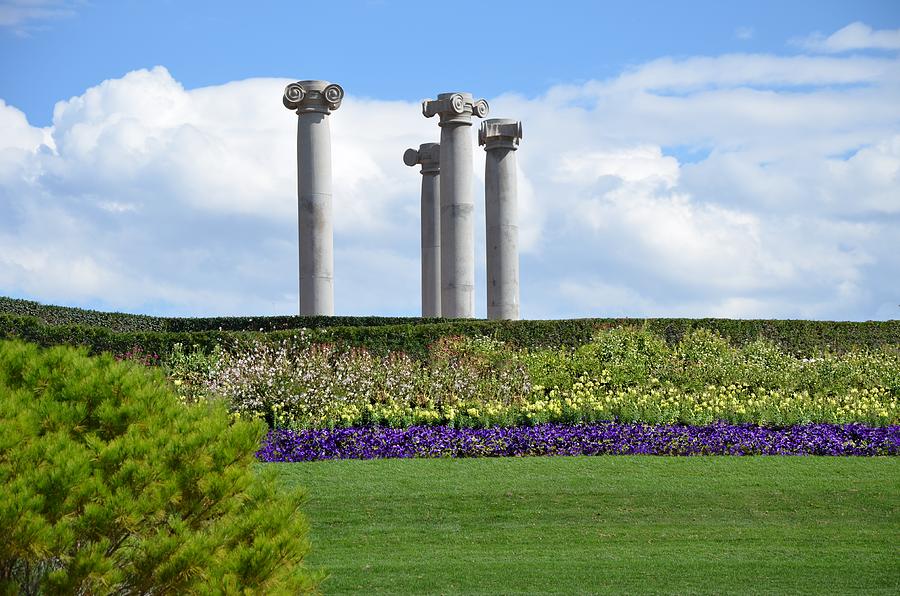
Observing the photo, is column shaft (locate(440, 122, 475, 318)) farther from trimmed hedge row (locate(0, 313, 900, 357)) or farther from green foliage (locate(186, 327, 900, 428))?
green foliage (locate(186, 327, 900, 428))

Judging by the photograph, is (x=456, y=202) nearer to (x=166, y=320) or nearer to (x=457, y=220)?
(x=457, y=220)

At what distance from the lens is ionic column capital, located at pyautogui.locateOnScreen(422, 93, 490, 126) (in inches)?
1141

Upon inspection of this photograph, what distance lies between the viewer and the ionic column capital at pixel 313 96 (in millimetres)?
27844

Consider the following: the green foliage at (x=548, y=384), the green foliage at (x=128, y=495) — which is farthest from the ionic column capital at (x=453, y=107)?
the green foliage at (x=128, y=495)

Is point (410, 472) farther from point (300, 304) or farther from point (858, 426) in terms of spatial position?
point (300, 304)

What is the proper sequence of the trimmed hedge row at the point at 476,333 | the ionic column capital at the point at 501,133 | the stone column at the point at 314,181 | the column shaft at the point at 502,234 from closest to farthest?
the trimmed hedge row at the point at 476,333, the stone column at the point at 314,181, the column shaft at the point at 502,234, the ionic column capital at the point at 501,133

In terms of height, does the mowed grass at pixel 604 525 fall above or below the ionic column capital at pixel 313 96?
below

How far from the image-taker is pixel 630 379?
68.4 ft

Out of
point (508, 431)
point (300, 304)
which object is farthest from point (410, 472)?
point (300, 304)

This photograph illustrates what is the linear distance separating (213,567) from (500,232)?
2468cm

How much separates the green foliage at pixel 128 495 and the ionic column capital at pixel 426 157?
90.8 feet

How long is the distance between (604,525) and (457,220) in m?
18.1

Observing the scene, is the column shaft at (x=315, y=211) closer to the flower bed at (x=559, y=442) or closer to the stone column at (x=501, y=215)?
the stone column at (x=501, y=215)

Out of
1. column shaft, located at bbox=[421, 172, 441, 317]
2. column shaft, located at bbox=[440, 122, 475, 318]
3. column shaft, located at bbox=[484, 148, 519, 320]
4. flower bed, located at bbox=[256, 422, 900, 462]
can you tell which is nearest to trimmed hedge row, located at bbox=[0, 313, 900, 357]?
flower bed, located at bbox=[256, 422, 900, 462]
